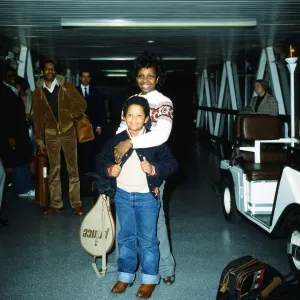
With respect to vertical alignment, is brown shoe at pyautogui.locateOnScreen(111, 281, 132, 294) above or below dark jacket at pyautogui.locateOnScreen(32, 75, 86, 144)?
below

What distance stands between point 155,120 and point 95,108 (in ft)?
13.9

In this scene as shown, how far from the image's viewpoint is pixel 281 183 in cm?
452

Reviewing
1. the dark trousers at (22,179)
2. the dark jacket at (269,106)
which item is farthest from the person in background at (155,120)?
the dark jacket at (269,106)

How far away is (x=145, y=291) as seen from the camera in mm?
3852

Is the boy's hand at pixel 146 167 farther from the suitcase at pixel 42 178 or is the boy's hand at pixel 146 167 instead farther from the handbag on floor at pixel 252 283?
the suitcase at pixel 42 178

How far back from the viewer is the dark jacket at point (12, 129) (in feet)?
21.4

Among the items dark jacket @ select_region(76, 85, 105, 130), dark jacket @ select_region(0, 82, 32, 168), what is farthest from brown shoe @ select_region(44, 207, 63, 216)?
dark jacket @ select_region(76, 85, 105, 130)

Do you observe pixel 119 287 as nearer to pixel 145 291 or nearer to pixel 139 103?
pixel 145 291

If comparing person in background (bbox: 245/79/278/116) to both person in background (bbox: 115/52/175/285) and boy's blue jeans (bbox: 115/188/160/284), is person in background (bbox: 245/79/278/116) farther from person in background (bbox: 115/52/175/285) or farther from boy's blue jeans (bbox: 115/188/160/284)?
boy's blue jeans (bbox: 115/188/160/284)

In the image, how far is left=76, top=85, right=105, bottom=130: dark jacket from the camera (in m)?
7.91

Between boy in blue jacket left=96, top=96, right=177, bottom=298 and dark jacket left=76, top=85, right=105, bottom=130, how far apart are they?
4.16 meters

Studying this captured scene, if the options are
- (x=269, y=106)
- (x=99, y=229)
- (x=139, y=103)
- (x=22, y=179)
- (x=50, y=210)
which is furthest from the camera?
(x=269, y=106)

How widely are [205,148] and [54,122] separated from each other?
9.36m

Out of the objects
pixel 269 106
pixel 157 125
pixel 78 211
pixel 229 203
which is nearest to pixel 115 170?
pixel 157 125
